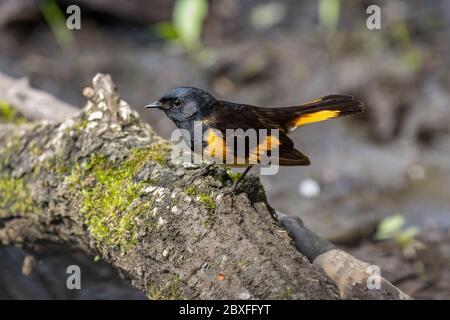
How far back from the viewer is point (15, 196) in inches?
166

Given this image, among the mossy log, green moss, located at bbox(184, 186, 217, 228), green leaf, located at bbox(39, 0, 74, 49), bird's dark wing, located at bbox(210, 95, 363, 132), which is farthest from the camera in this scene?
green leaf, located at bbox(39, 0, 74, 49)

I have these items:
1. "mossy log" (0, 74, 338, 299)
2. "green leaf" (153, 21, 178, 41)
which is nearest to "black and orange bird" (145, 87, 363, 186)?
"mossy log" (0, 74, 338, 299)

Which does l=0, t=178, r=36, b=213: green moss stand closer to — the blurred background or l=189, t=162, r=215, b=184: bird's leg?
l=189, t=162, r=215, b=184: bird's leg

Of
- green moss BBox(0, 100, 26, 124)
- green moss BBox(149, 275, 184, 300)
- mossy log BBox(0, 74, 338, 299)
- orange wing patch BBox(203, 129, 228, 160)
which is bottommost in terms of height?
green moss BBox(149, 275, 184, 300)

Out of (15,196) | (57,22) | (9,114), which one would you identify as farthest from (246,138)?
(57,22)

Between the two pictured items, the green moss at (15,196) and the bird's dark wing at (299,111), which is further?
the green moss at (15,196)

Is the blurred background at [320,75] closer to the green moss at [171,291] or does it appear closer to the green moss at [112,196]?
the green moss at [112,196]

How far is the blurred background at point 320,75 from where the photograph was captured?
21.2 ft

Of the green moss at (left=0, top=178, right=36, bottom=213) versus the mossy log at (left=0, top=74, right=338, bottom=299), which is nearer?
the mossy log at (left=0, top=74, right=338, bottom=299)

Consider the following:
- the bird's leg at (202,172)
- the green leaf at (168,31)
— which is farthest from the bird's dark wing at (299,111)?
the green leaf at (168,31)

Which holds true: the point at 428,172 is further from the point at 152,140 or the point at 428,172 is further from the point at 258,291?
the point at 258,291

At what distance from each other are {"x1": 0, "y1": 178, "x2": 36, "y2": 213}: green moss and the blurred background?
6.87 ft

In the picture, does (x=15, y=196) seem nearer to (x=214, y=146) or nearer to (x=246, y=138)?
(x=214, y=146)

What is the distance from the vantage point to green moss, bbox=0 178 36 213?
4137 millimetres
